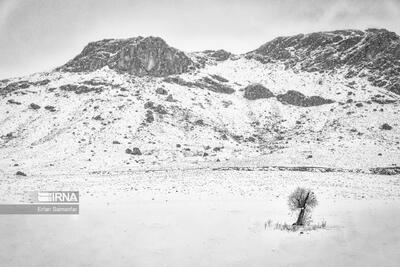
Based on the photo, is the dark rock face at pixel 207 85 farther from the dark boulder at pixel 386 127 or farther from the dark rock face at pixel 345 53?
the dark boulder at pixel 386 127

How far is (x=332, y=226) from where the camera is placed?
17.5 m

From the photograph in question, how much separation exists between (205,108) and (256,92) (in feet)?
60.7

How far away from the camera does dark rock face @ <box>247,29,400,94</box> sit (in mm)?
91575

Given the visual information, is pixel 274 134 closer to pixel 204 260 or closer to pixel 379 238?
pixel 379 238

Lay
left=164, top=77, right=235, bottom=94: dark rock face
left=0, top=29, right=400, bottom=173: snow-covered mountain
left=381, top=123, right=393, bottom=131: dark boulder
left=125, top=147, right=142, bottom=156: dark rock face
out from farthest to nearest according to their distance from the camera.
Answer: left=164, top=77, right=235, bottom=94: dark rock face → left=381, top=123, right=393, bottom=131: dark boulder → left=125, top=147, right=142, bottom=156: dark rock face → left=0, top=29, right=400, bottom=173: snow-covered mountain

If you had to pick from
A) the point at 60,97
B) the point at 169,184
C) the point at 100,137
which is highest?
the point at 60,97

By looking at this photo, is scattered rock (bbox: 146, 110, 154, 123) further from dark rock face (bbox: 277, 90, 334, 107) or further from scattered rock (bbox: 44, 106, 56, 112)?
dark rock face (bbox: 277, 90, 334, 107)

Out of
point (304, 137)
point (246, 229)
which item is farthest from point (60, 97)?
point (246, 229)

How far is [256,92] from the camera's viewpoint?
87.0m

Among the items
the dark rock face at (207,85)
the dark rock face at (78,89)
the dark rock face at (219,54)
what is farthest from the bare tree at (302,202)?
the dark rock face at (219,54)

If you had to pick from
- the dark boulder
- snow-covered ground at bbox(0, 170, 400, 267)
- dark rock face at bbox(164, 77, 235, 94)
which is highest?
dark rock face at bbox(164, 77, 235, 94)

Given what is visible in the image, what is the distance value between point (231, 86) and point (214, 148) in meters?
39.2

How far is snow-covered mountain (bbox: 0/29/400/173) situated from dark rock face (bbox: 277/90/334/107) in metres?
0.29

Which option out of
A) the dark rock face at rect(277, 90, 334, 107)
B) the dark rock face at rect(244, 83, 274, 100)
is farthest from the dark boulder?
the dark rock face at rect(244, 83, 274, 100)
